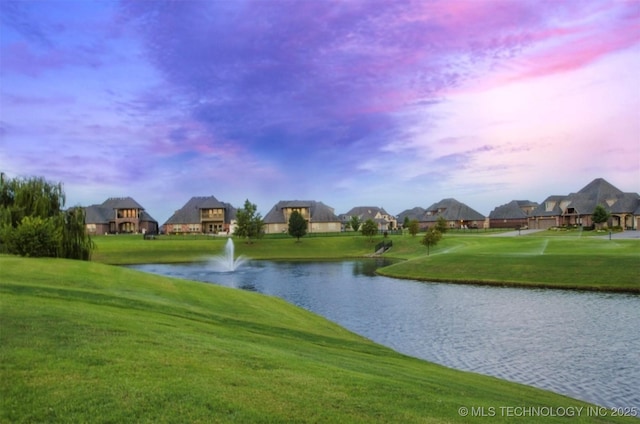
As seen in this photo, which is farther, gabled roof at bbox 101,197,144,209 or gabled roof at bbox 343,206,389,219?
gabled roof at bbox 343,206,389,219

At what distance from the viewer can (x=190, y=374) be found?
29.0ft

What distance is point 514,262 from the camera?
50.6m

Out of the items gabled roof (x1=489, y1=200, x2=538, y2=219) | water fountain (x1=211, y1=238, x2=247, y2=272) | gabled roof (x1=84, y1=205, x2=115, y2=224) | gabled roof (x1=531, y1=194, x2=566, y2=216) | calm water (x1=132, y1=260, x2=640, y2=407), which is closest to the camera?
calm water (x1=132, y1=260, x2=640, y2=407)

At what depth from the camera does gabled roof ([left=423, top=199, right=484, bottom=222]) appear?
137m

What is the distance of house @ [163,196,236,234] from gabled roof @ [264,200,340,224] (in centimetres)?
1135

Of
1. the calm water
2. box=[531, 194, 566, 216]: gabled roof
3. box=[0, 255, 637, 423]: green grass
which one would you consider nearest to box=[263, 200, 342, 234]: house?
box=[531, 194, 566, 216]: gabled roof

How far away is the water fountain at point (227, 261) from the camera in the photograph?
67625 mm

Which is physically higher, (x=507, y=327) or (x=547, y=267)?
(x=547, y=267)

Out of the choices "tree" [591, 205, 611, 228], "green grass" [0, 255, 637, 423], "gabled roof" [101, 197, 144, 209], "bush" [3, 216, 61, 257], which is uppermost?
"gabled roof" [101, 197, 144, 209]

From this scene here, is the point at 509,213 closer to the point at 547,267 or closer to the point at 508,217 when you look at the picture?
the point at 508,217

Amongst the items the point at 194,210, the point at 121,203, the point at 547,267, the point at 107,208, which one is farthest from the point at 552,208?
the point at 107,208

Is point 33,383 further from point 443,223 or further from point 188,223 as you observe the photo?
point 188,223

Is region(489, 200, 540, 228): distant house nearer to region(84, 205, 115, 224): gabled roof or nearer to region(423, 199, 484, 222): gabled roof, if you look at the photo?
region(423, 199, 484, 222): gabled roof

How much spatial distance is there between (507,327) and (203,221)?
109m
